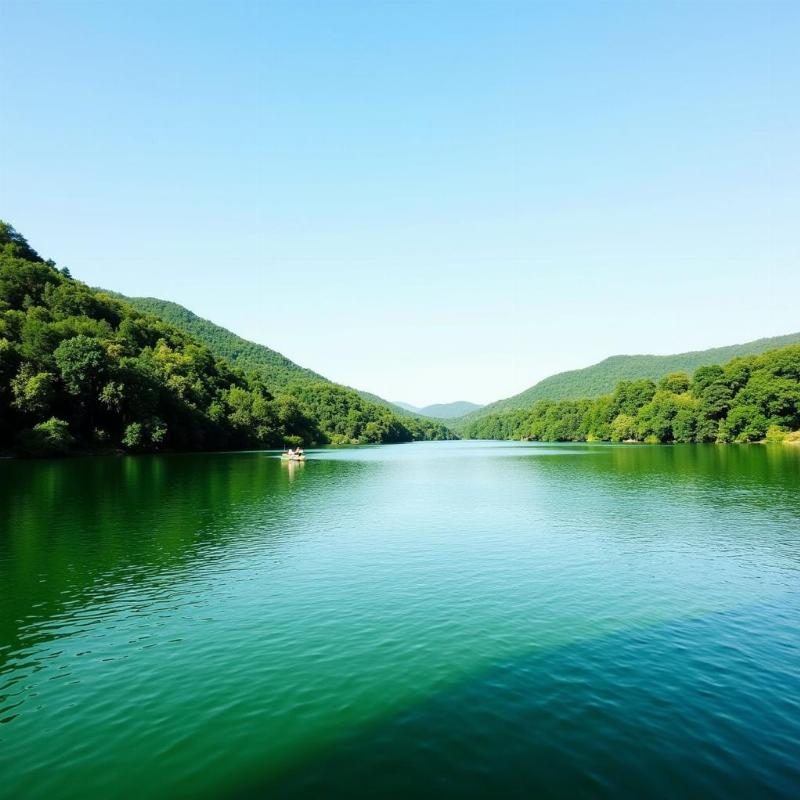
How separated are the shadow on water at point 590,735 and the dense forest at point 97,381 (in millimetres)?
97640

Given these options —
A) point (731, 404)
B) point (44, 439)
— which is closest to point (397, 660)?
point (44, 439)

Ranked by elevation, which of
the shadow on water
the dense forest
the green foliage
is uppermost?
the dense forest

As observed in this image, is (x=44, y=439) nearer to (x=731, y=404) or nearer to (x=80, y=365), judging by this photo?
(x=80, y=365)

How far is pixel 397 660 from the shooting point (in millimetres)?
14359

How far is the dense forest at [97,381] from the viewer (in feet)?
301

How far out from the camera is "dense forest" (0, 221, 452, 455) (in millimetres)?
91625

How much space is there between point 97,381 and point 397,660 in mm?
107208

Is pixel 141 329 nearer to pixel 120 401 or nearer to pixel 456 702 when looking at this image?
pixel 120 401

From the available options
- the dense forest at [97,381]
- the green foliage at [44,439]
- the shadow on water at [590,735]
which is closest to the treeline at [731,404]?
the dense forest at [97,381]

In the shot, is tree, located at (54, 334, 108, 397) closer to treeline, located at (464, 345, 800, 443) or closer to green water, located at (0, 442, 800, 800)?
green water, located at (0, 442, 800, 800)

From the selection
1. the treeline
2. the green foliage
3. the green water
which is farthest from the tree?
the treeline

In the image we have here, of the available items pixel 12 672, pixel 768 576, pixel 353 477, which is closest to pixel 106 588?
pixel 12 672

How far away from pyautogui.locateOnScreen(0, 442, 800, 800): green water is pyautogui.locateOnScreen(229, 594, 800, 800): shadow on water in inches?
2.0

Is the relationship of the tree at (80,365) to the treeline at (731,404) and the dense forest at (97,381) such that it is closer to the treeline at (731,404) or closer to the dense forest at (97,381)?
the dense forest at (97,381)
